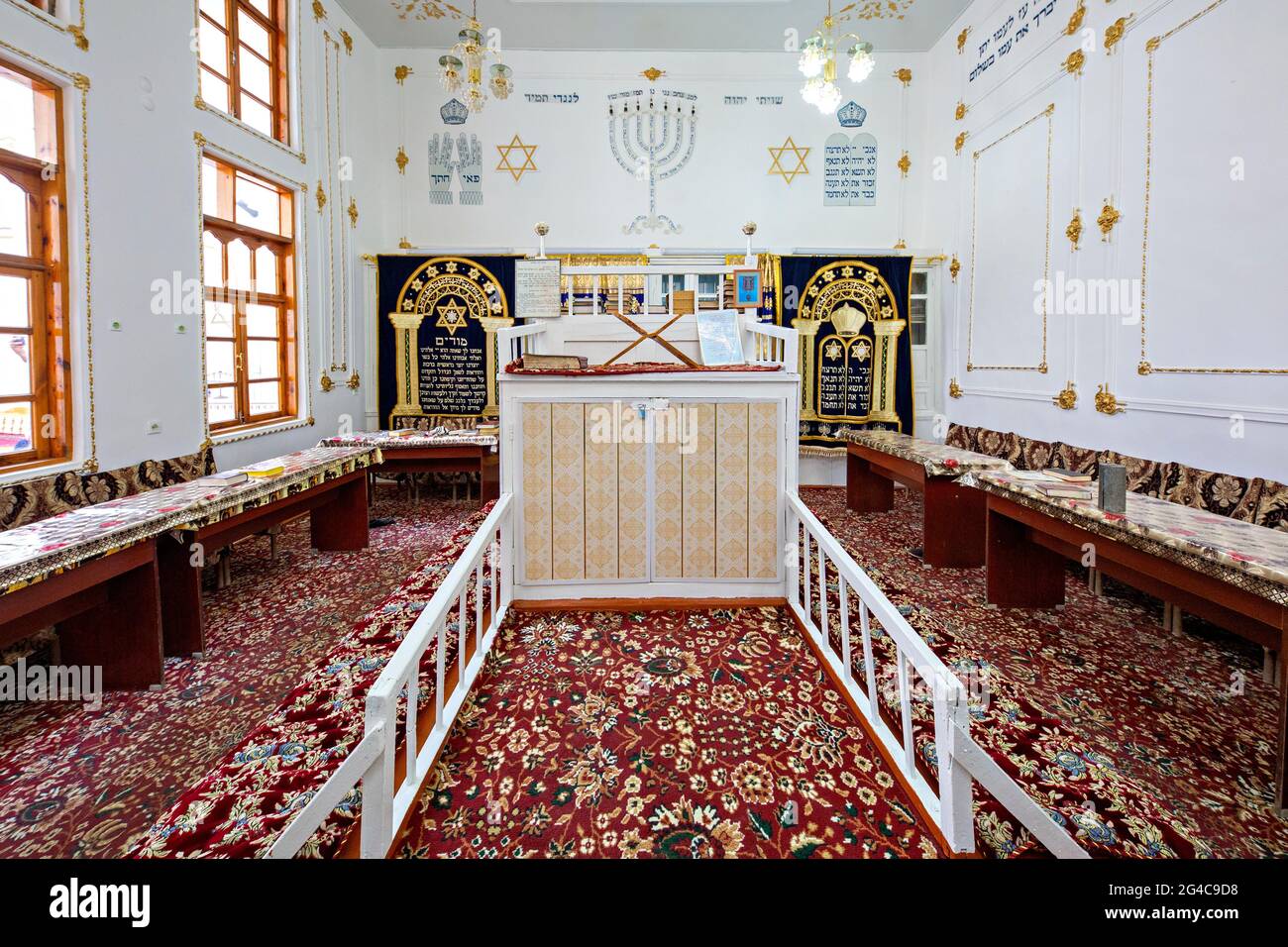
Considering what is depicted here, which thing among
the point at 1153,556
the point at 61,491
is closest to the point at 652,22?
the point at 61,491

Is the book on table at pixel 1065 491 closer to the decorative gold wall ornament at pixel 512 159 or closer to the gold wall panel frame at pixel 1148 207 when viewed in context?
the gold wall panel frame at pixel 1148 207

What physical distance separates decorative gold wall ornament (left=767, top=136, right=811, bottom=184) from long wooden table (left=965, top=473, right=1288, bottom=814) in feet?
16.0

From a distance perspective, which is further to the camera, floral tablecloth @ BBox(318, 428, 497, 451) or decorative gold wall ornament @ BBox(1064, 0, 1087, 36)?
floral tablecloth @ BBox(318, 428, 497, 451)

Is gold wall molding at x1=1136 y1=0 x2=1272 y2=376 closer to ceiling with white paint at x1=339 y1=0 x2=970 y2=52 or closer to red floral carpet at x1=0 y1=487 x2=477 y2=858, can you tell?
ceiling with white paint at x1=339 y1=0 x2=970 y2=52

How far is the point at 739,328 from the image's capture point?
17.0 ft

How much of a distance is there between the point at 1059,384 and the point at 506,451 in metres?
4.34

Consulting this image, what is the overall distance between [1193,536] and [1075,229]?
337cm

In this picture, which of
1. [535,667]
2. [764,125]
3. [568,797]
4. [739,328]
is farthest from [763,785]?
[764,125]

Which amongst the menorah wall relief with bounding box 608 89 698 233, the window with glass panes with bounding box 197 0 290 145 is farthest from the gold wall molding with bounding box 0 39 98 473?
the menorah wall relief with bounding box 608 89 698 233

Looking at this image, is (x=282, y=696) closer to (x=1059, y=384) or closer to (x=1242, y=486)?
(x=1242, y=486)

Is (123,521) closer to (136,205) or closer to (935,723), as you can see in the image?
(136,205)


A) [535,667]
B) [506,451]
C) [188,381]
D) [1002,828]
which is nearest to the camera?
[1002,828]

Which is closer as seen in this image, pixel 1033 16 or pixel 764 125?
pixel 1033 16

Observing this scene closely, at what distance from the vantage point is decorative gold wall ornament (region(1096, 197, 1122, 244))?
4.51 meters
